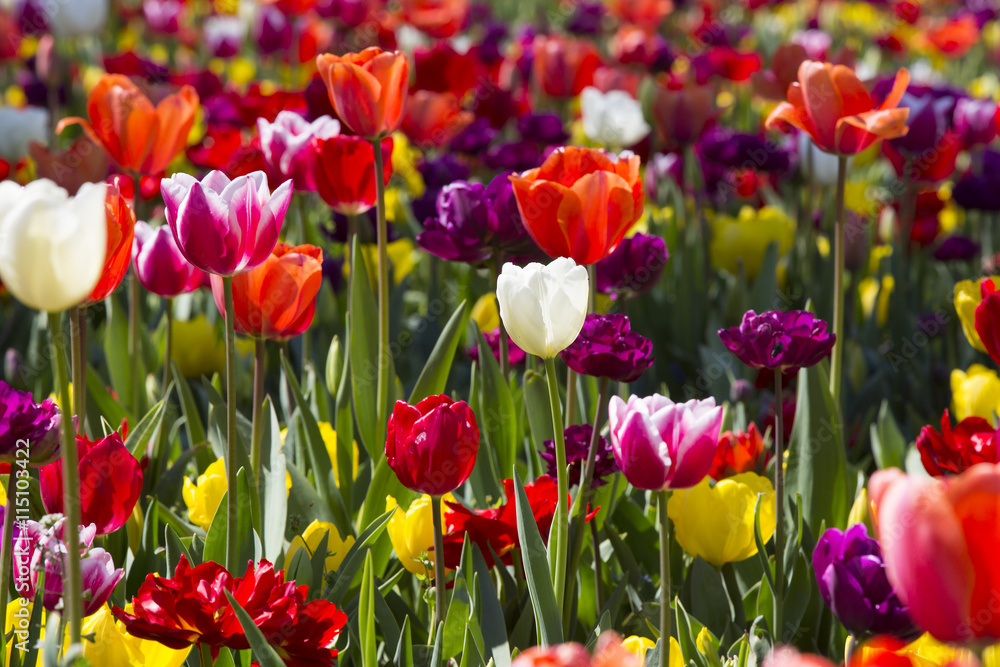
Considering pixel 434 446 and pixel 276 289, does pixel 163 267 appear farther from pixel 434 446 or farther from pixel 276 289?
pixel 434 446

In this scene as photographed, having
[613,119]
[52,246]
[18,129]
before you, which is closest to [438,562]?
[52,246]

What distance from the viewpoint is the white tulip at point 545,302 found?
3.07 feet

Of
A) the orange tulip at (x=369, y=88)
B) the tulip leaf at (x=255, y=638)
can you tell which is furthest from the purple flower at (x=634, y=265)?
the tulip leaf at (x=255, y=638)

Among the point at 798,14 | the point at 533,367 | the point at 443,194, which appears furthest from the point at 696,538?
the point at 798,14

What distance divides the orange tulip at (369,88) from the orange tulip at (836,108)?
0.53 metres

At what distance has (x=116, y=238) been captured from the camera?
94cm

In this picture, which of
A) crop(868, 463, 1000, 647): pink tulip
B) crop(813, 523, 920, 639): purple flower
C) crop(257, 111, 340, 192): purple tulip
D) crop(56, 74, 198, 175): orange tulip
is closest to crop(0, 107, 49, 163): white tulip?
crop(56, 74, 198, 175): orange tulip

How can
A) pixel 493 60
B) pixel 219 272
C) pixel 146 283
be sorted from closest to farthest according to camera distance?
pixel 219 272 < pixel 146 283 < pixel 493 60

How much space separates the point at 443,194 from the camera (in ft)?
4.51

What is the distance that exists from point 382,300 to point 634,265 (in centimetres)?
39

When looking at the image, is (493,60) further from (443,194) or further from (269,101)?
(443,194)

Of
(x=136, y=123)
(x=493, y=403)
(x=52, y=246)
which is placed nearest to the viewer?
(x=52, y=246)

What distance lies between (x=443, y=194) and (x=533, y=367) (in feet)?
0.88

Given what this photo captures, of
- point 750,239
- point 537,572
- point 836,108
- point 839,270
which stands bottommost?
point 750,239
